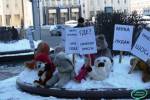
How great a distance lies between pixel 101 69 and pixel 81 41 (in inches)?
26.9

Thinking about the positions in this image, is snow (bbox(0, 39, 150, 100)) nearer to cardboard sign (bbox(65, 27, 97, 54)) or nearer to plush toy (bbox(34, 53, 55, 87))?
plush toy (bbox(34, 53, 55, 87))

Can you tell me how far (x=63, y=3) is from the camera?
9500 cm

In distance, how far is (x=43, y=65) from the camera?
378 inches

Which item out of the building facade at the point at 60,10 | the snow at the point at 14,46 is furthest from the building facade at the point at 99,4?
the snow at the point at 14,46

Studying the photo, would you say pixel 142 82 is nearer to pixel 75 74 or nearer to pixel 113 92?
pixel 113 92

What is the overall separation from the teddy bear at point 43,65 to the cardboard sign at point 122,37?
4.50 ft

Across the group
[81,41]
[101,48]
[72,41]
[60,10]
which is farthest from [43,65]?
[60,10]

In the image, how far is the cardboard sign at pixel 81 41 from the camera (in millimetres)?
9047

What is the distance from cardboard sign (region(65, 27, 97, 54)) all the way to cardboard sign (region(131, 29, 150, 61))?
825 millimetres

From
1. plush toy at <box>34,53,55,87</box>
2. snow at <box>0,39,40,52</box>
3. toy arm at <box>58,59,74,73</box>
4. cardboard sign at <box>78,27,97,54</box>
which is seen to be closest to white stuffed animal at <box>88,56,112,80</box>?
cardboard sign at <box>78,27,97,54</box>

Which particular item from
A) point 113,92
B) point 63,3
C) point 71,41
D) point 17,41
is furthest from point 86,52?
point 63,3

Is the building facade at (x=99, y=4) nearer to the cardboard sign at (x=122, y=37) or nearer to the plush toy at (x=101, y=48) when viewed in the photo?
the plush toy at (x=101, y=48)

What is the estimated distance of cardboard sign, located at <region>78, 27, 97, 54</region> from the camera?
29.7ft

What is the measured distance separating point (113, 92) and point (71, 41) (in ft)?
4.57
